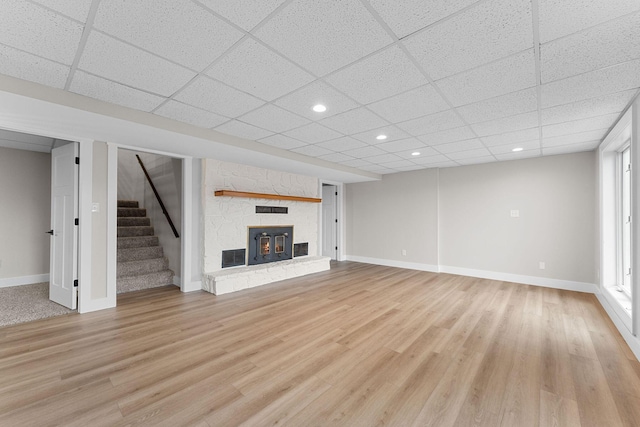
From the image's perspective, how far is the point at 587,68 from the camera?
2109 mm

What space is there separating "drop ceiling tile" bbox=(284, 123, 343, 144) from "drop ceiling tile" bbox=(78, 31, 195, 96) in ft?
4.97

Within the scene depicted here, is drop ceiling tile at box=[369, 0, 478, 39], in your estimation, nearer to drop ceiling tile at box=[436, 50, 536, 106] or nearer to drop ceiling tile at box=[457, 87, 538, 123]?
drop ceiling tile at box=[436, 50, 536, 106]

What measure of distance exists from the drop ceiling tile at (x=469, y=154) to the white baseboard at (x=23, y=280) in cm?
765

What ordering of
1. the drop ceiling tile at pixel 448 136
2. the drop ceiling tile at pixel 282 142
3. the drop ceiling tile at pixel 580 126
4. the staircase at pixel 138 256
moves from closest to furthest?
the drop ceiling tile at pixel 580 126, the drop ceiling tile at pixel 448 136, the drop ceiling tile at pixel 282 142, the staircase at pixel 138 256

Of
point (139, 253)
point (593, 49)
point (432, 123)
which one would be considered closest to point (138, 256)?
point (139, 253)

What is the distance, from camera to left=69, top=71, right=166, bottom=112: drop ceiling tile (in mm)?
2274

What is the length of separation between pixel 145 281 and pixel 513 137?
6.12 meters

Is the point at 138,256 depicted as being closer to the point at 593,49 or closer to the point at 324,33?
the point at 324,33

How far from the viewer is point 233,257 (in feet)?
16.3

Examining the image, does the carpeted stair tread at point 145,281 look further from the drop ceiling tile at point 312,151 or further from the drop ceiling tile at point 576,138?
the drop ceiling tile at point 576,138

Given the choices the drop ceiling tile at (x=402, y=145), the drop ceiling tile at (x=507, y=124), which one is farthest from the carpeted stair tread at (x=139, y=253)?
the drop ceiling tile at (x=507, y=124)

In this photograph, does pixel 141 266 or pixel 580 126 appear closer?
pixel 580 126

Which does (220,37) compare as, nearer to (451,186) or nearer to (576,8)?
(576,8)

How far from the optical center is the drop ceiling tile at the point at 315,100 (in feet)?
8.16
